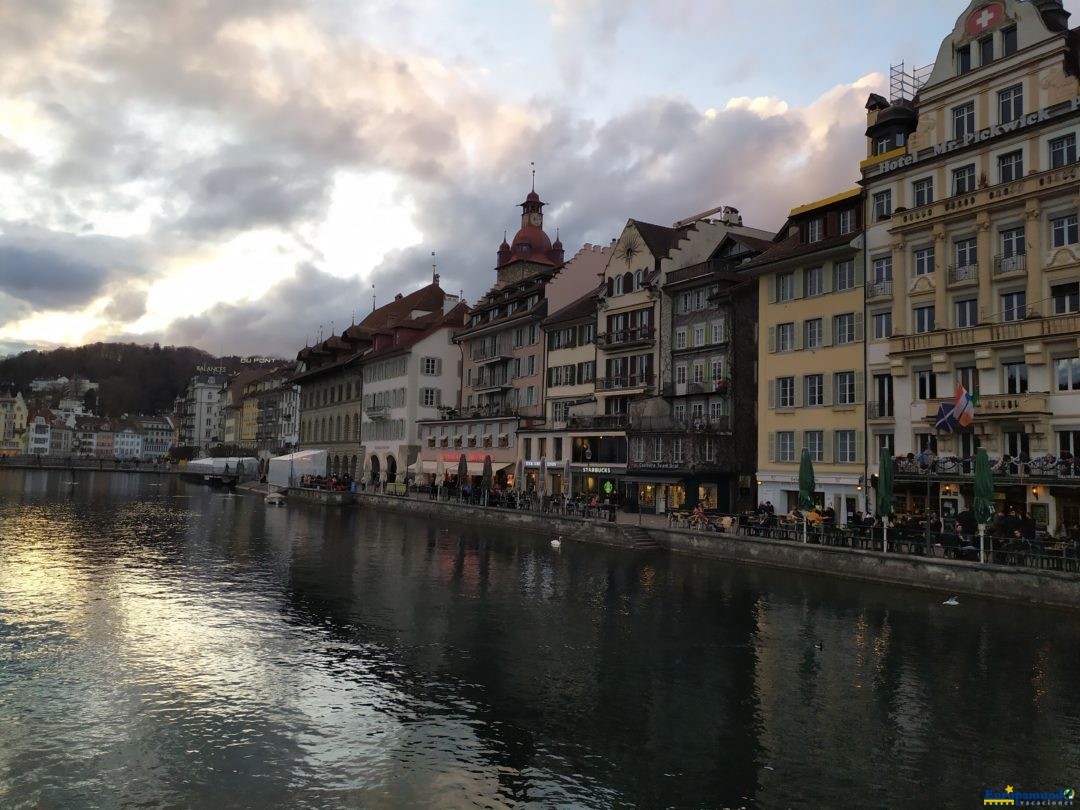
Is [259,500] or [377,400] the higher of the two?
[377,400]

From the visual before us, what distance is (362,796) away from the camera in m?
12.2

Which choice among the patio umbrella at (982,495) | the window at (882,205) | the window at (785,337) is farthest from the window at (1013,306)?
the window at (785,337)

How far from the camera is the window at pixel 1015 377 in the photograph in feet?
119

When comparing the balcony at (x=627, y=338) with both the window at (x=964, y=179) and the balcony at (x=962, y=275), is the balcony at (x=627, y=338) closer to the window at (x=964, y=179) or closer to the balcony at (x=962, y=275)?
the balcony at (x=962, y=275)

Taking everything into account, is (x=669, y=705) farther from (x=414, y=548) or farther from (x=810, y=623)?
(x=414, y=548)

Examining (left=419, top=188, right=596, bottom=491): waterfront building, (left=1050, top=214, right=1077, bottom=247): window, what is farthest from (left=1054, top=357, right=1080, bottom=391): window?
(left=419, top=188, right=596, bottom=491): waterfront building

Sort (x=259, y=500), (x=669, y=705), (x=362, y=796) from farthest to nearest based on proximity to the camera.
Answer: (x=259, y=500) → (x=669, y=705) → (x=362, y=796)

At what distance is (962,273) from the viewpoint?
3881cm

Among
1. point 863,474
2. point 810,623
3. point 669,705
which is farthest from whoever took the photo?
point 863,474

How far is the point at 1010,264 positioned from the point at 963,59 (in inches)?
442

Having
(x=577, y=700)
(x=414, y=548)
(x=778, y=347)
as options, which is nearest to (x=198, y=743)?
(x=577, y=700)

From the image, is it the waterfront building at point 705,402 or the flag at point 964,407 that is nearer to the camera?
the flag at point 964,407

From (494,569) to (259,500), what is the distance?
57.8 meters

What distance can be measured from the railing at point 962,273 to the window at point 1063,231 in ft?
11.3
